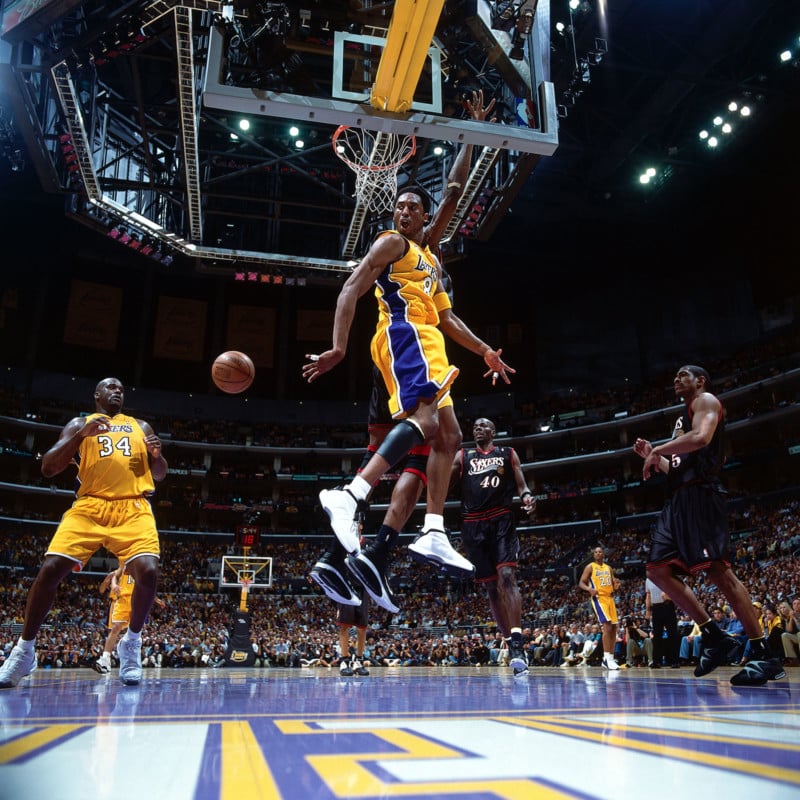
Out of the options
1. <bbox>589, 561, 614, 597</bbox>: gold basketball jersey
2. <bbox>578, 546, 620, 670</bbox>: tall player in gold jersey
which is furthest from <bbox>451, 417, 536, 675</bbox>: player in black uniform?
<bbox>589, 561, 614, 597</bbox>: gold basketball jersey

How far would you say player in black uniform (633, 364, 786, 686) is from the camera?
12.9 feet

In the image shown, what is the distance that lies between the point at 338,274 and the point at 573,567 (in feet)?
43.3

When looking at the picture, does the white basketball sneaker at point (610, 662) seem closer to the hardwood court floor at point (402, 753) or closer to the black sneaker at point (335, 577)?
the black sneaker at point (335, 577)

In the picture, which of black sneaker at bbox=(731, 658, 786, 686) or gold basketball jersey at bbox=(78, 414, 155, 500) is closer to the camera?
black sneaker at bbox=(731, 658, 786, 686)

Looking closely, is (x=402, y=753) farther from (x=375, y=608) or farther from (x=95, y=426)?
(x=375, y=608)

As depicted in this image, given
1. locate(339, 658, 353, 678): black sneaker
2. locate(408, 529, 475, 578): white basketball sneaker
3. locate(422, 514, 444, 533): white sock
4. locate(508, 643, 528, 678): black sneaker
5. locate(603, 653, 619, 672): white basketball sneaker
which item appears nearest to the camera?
locate(408, 529, 475, 578): white basketball sneaker

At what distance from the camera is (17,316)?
91.3ft

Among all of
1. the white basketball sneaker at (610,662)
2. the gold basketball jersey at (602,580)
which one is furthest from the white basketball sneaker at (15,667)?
the gold basketball jersey at (602,580)

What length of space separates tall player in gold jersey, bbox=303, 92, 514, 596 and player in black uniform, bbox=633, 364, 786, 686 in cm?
134

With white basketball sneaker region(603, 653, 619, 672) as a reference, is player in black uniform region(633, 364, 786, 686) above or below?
above

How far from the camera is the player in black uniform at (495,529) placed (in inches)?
217

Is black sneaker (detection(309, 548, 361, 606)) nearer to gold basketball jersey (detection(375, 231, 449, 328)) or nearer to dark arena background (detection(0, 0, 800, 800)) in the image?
dark arena background (detection(0, 0, 800, 800))

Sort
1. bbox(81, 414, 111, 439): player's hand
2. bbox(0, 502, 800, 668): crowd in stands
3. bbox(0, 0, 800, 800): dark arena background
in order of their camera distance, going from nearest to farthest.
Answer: bbox(0, 0, 800, 800): dark arena background, bbox(81, 414, 111, 439): player's hand, bbox(0, 502, 800, 668): crowd in stands

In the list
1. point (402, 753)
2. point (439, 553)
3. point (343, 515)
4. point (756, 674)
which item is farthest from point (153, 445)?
point (756, 674)
